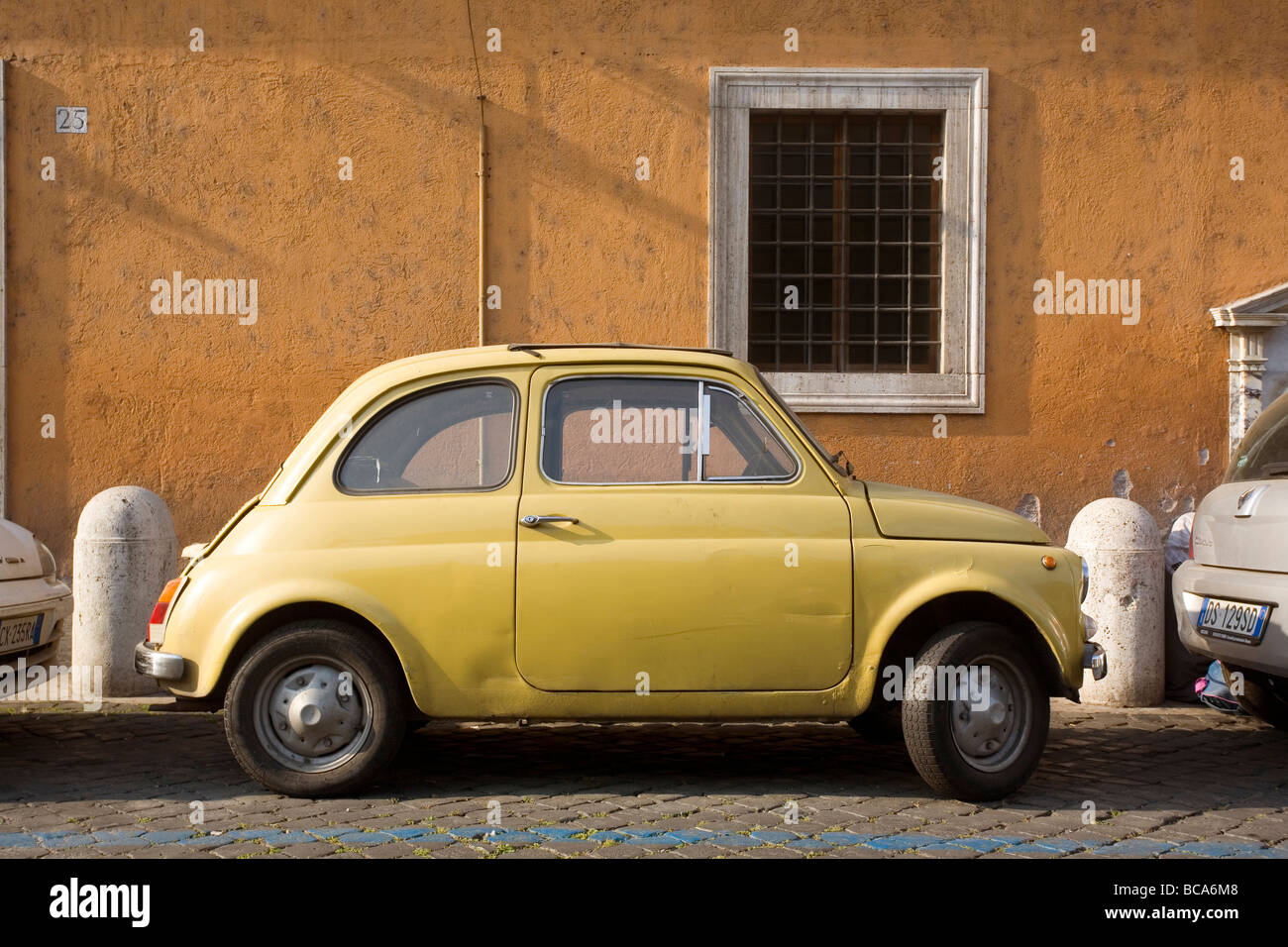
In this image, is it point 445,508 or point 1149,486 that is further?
point 1149,486

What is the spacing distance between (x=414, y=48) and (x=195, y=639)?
597cm

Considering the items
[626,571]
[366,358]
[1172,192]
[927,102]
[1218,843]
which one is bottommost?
[1218,843]

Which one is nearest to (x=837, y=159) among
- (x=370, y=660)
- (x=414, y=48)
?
(x=414, y=48)

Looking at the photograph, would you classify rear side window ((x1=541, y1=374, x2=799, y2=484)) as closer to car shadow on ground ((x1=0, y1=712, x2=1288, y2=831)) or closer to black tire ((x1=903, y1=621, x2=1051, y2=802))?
black tire ((x1=903, y1=621, x2=1051, y2=802))

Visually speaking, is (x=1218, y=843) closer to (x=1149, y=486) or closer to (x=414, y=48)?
(x=1149, y=486)

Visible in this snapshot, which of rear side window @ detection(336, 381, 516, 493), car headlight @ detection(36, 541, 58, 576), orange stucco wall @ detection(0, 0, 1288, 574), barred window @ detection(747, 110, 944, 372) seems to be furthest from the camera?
barred window @ detection(747, 110, 944, 372)

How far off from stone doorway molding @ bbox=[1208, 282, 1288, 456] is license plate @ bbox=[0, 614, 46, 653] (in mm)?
7956

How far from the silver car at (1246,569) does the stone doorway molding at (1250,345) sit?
12.1 ft

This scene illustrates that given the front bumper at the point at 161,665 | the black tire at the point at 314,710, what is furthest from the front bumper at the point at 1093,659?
the front bumper at the point at 161,665

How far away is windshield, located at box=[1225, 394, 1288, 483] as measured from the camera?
20.2ft

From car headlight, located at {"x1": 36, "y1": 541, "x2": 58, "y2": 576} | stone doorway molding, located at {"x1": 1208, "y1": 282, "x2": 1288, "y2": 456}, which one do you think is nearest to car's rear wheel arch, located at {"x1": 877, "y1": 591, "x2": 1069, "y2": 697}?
car headlight, located at {"x1": 36, "y1": 541, "x2": 58, "y2": 576}

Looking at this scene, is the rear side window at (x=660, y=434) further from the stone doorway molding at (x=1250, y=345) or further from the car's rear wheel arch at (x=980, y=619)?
the stone doorway molding at (x=1250, y=345)

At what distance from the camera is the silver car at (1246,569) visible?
585cm

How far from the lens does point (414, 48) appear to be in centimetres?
995
